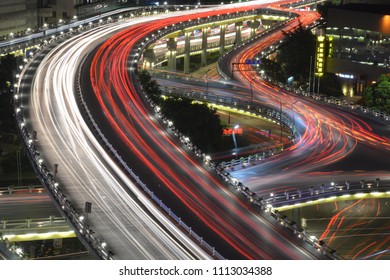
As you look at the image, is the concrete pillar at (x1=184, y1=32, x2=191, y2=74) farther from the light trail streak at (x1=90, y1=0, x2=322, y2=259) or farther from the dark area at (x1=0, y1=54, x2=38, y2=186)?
the light trail streak at (x1=90, y1=0, x2=322, y2=259)

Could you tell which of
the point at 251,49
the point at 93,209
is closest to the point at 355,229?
the point at 93,209

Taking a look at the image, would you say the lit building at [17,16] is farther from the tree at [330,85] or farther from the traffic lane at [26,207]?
the traffic lane at [26,207]

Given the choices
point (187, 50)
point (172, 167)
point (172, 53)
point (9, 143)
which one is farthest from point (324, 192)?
point (187, 50)

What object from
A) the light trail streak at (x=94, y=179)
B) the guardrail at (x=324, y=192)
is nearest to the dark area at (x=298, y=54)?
the light trail streak at (x=94, y=179)

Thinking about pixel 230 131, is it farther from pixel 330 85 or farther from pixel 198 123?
pixel 330 85

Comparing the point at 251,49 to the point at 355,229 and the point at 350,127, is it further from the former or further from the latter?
the point at 355,229
